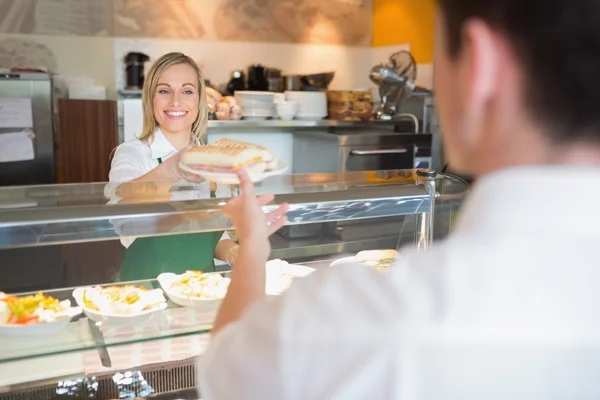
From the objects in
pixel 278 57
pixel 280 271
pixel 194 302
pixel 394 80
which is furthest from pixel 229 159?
pixel 278 57

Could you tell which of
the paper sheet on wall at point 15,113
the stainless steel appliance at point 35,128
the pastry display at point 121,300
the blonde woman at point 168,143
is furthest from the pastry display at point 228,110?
the pastry display at point 121,300

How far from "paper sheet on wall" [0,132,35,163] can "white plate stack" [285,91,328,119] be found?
1.89m

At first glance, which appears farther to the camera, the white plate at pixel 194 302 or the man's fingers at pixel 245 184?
the white plate at pixel 194 302

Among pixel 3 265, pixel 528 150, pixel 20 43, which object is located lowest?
pixel 3 265

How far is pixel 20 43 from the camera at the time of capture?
16.0 ft

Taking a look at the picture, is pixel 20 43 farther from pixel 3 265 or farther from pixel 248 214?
pixel 248 214

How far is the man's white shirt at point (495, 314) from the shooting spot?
0.62m

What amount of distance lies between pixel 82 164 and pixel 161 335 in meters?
3.39

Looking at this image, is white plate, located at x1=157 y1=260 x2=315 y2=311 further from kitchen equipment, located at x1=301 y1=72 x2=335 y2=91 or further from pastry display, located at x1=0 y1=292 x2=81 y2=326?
kitchen equipment, located at x1=301 y1=72 x2=335 y2=91

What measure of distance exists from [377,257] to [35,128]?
10.6 ft

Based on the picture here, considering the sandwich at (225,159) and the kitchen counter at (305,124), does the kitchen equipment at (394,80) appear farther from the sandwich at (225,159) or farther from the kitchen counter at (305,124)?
the sandwich at (225,159)

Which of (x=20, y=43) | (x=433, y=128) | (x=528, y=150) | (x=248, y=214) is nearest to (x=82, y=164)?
(x=20, y=43)

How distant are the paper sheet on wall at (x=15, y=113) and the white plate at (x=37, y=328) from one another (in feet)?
10.3

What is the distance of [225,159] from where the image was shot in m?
1.25
